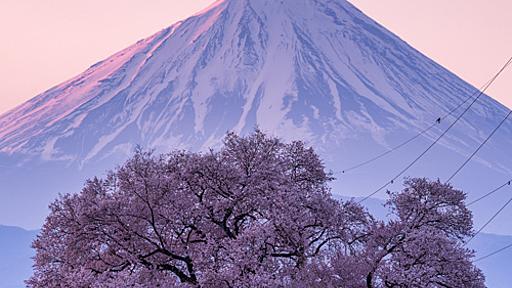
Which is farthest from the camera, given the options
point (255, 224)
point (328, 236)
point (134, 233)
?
point (328, 236)

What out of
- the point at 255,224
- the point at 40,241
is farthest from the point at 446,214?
the point at 40,241

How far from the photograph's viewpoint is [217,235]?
27406mm

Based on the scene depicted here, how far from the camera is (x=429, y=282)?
83.3ft

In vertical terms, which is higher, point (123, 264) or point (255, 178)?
point (255, 178)

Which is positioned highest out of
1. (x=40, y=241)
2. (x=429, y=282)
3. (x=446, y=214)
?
(x=446, y=214)

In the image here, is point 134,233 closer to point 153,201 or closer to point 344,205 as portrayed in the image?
point 153,201

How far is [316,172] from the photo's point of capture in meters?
31.3

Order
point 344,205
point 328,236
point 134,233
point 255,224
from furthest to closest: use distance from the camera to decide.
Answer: point 344,205, point 328,236, point 134,233, point 255,224

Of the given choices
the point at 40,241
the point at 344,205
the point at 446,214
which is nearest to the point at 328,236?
the point at 344,205

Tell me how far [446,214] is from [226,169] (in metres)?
7.31

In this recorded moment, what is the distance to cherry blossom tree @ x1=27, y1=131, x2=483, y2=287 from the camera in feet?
82.4

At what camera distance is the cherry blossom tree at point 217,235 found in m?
25.1

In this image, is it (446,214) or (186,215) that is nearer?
(186,215)

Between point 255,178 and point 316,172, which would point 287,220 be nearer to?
point 255,178
